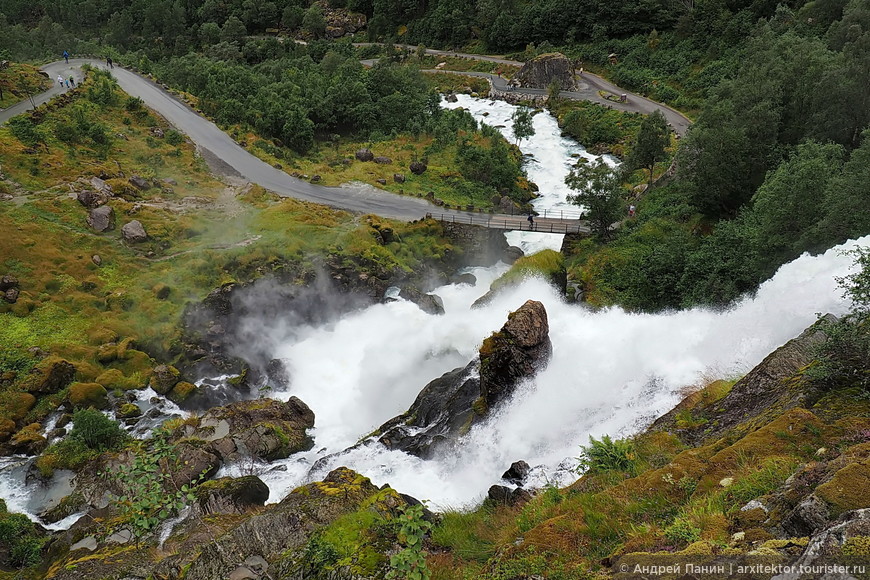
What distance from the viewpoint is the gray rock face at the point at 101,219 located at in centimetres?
3953

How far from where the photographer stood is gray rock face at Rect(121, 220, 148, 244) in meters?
39.5

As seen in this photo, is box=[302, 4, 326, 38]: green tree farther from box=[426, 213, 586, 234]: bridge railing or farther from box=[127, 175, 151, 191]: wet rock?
box=[426, 213, 586, 234]: bridge railing

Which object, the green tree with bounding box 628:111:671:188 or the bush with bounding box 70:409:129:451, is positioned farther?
the green tree with bounding box 628:111:671:188

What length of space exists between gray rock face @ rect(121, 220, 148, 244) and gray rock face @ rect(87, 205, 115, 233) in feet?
3.76

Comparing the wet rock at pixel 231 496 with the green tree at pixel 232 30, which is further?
the green tree at pixel 232 30

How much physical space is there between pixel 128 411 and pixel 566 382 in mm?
24343

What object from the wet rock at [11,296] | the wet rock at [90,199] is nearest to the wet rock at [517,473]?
the wet rock at [11,296]

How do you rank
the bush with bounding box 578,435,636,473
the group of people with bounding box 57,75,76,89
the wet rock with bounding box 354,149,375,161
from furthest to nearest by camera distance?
the group of people with bounding box 57,75,76,89 < the wet rock with bounding box 354,149,375,161 < the bush with bounding box 578,435,636,473

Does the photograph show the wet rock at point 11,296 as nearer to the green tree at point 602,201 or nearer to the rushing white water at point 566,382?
the rushing white water at point 566,382

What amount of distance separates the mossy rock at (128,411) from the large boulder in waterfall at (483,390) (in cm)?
1457

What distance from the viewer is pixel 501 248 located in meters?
44.7

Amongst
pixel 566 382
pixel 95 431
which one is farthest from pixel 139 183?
pixel 566 382

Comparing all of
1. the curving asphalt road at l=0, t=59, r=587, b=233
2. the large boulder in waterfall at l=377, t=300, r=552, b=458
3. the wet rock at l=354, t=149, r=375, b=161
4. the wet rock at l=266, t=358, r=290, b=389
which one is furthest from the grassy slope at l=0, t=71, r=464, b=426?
the large boulder in waterfall at l=377, t=300, r=552, b=458

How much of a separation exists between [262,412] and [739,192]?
35358 mm
